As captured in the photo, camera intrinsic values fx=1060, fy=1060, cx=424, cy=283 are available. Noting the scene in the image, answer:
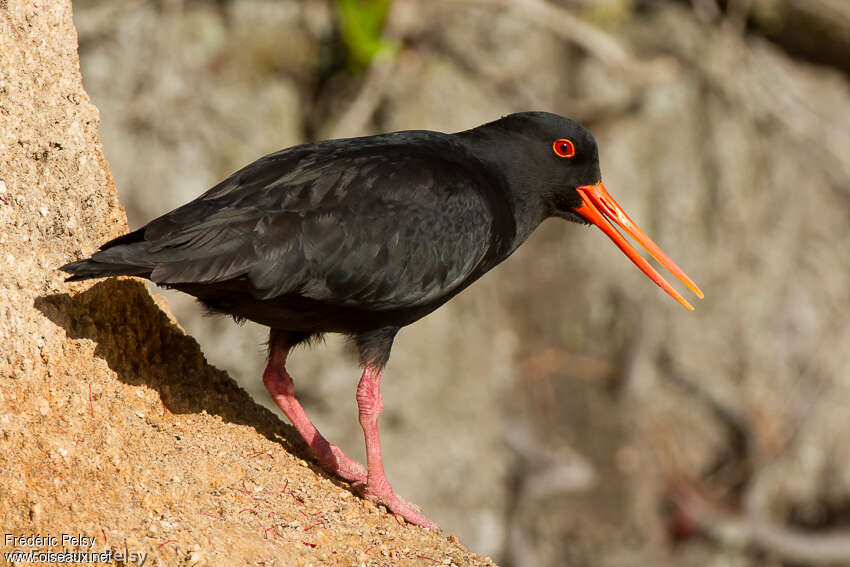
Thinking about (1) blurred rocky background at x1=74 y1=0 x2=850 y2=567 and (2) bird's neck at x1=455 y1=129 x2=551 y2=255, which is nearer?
(2) bird's neck at x1=455 y1=129 x2=551 y2=255

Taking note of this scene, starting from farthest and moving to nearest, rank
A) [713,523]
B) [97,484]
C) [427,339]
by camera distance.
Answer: [713,523] → [427,339] → [97,484]

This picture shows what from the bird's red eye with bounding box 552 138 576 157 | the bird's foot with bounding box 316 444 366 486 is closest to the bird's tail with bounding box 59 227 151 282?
the bird's foot with bounding box 316 444 366 486

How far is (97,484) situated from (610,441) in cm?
917

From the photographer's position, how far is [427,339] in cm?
1104

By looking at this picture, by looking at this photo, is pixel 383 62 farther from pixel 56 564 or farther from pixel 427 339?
pixel 56 564

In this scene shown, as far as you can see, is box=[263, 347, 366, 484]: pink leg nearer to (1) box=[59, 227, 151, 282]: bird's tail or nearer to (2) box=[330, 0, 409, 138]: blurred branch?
(1) box=[59, 227, 151, 282]: bird's tail

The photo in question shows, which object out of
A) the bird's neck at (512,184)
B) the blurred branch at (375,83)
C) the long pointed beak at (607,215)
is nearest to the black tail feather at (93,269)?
the bird's neck at (512,184)

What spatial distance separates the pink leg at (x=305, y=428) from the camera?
5.17m

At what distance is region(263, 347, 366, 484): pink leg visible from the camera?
5172mm

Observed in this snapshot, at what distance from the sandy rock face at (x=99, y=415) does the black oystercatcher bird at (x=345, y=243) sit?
320 mm

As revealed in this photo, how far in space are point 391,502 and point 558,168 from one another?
6.98ft

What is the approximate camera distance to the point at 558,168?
5926mm

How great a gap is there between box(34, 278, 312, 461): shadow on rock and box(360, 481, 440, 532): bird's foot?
411 mm

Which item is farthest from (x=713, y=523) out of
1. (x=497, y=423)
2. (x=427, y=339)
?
(x=427, y=339)
